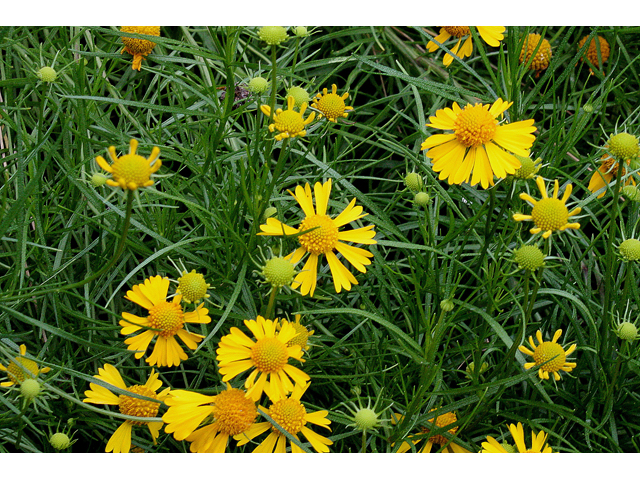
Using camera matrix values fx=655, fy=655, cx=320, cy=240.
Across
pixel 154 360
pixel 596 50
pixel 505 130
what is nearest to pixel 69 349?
pixel 154 360

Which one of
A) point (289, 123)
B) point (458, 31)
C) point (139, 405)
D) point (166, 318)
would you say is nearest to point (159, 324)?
point (166, 318)

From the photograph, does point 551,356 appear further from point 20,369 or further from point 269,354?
point 20,369

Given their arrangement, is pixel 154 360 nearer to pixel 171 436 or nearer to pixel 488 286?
pixel 171 436

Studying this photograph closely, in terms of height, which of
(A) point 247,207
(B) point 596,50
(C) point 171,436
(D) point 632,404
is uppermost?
(B) point 596,50

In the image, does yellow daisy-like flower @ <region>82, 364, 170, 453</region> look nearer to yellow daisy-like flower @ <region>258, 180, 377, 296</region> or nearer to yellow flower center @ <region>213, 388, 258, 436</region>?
yellow flower center @ <region>213, 388, 258, 436</region>

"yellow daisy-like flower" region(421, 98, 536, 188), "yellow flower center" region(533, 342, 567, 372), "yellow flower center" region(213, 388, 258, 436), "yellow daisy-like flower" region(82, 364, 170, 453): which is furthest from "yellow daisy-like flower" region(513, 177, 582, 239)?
"yellow daisy-like flower" region(82, 364, 170, 453)

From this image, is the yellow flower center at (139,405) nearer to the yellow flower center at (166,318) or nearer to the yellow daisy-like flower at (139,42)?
the yellow flower center at (166,318)
